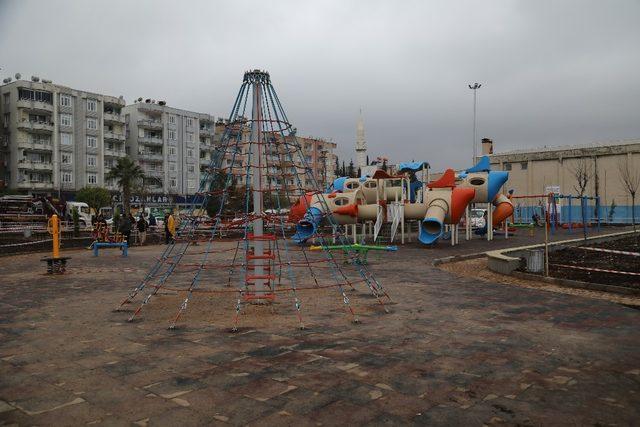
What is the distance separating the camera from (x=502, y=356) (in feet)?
19.7

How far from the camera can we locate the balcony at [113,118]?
59750 mm

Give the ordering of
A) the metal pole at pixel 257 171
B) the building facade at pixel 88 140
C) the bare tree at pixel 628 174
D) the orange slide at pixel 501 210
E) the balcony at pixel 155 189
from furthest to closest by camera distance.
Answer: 1. the balcony at pixel 155 189
2. the building facade at pixel 88 140
3. the bare tree at pixel 628 174
4. the orange slide at pixel 501 210
5. the metal pole at pixel 257 171

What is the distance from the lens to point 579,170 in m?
47.4

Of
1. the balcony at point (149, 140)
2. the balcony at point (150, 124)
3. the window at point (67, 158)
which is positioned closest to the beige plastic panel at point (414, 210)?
the window at point (67, 158)

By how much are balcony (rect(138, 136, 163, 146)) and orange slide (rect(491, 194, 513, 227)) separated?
48.9 m

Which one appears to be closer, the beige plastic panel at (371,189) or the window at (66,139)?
the beige plastic panel at (371,189)

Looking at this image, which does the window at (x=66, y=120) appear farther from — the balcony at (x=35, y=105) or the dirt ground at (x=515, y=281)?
the dirt ground at (x=515, y=281)

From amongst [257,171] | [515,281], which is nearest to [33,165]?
[257,171]

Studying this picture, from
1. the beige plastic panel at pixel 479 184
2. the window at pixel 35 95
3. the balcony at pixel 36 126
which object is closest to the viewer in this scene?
the beige plastic panel at pixel 479 184

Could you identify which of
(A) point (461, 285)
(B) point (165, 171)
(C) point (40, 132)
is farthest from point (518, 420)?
(B) point (165, 171)

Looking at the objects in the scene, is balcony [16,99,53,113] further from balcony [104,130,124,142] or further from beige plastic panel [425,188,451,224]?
beige plastic panel [425,188,451,224]

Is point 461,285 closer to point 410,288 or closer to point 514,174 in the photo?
point 410,288

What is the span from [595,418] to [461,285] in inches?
291

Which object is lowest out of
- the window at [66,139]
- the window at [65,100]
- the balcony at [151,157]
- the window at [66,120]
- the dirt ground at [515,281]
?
the dirt ground at [515,281]
